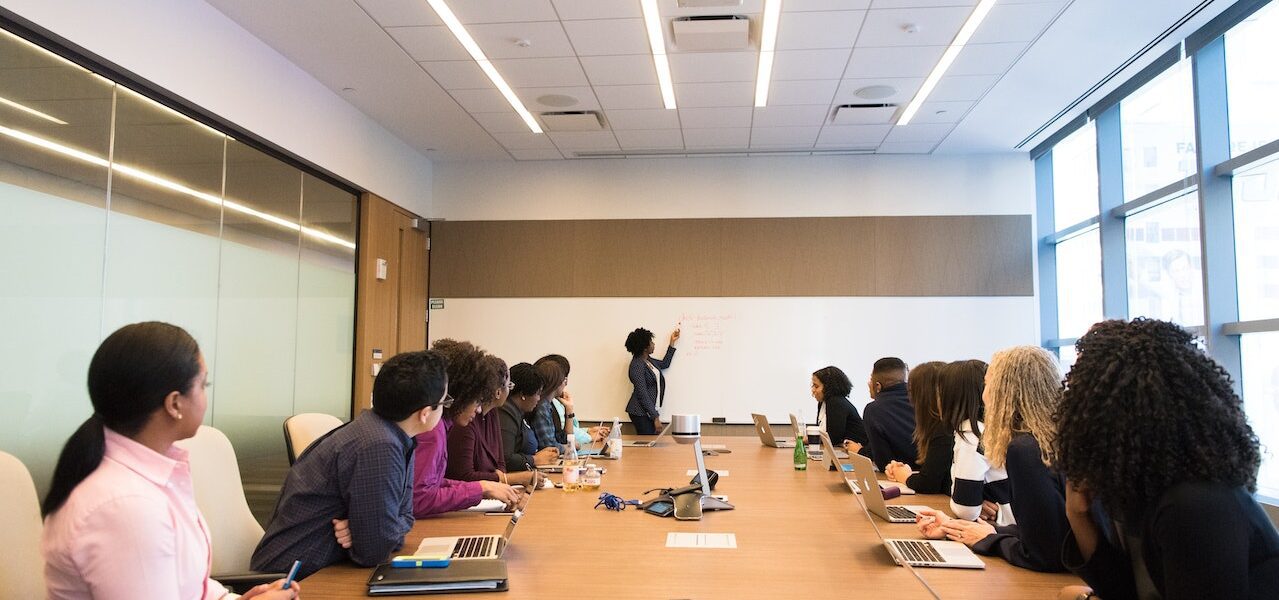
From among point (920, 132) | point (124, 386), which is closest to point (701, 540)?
point (124, 386)

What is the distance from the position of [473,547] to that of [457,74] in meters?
4.00

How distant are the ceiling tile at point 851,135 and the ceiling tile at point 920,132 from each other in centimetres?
9

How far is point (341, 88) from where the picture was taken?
579 cm

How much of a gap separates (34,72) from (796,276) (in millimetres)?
5941

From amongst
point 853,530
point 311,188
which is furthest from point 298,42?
point 853,530

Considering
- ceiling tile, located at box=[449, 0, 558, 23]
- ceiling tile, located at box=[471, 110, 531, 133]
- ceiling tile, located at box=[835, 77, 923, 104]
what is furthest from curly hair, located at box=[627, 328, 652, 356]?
ceiling tile, located at box=[449, 0, 558, 23]

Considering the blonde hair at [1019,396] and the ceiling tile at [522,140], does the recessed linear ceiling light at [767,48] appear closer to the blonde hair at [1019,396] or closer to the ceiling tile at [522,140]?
the ceiling tile at [522,140]

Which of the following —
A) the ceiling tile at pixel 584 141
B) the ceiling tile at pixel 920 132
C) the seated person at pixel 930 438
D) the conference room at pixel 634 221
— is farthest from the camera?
the ceiling tile at pixel 584 141

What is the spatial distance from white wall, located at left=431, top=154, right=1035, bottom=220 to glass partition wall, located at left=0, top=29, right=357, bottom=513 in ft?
6.36

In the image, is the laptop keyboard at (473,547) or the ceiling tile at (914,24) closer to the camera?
the laptop keyboard at (473,547)

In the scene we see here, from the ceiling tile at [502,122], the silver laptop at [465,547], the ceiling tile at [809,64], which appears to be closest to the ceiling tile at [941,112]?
the ceiling tile at [809,64]

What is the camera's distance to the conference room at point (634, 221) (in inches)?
115

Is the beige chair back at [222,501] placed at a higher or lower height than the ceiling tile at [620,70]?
lower

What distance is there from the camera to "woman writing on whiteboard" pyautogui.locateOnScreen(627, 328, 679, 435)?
734 centimetres
